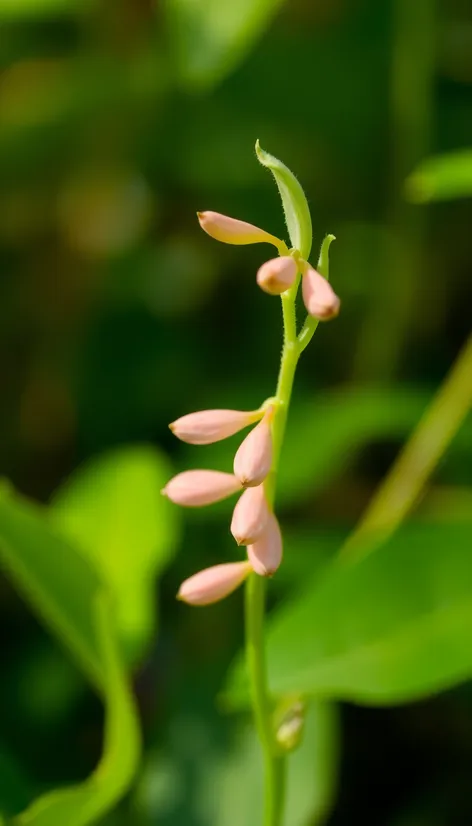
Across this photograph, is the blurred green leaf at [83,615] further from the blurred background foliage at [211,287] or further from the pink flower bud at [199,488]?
the blurred background foliage at [211,287]

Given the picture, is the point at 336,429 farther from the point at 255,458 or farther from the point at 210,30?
the point at 255,458

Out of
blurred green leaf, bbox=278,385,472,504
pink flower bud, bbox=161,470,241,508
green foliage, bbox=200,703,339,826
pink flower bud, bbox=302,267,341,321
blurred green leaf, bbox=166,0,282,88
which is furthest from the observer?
blurred green leaf, bbox=278,385,472,504

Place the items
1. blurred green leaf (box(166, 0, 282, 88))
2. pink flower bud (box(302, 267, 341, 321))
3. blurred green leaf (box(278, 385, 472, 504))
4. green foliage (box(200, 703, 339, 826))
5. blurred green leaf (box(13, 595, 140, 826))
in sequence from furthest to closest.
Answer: blurred green leaf (box(278, 385, 472, 504)) → blurred green leaf (box(166, 0, 282, 88)) → green foliage (box(200, 703, 339, 826)) → blurred green leaf (box(13, 595, 140, 826)) → pink flower bud (box(302, 267, 341, 321))

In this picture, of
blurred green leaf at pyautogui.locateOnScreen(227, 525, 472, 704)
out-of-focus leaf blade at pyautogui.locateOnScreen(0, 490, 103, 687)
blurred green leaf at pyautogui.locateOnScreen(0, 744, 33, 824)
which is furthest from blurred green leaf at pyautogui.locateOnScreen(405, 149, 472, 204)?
blurred green leaf at pyautogui.locateOnScreen(0, 744, 33, 824)

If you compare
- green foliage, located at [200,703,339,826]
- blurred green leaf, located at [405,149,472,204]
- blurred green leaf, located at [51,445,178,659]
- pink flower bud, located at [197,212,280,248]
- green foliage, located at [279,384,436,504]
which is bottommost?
green foliage, located at [200,703,339,826]

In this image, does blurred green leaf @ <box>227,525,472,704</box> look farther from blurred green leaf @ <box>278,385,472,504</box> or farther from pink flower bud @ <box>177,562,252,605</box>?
Answer: blurred green leaf @ <box>278,385,472,504</box>

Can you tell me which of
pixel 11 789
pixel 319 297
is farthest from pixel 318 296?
pixel 11 789

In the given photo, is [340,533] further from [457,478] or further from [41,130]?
[41,130]

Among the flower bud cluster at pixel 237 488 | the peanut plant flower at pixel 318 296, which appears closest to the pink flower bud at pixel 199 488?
the flower bud cluster at pixel 237 488
